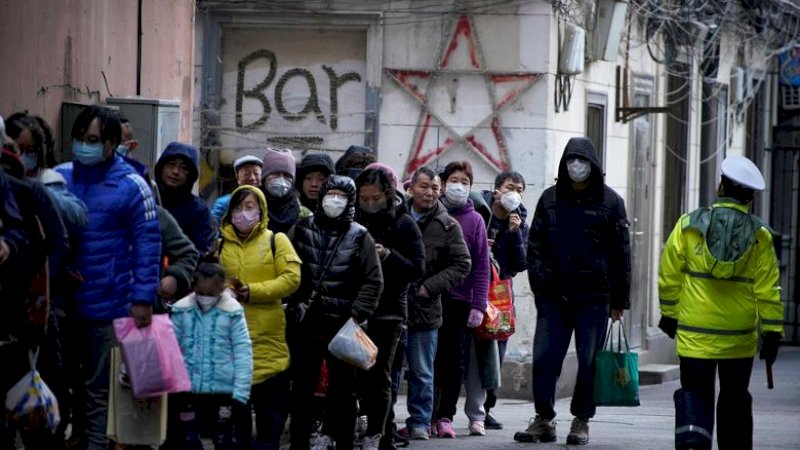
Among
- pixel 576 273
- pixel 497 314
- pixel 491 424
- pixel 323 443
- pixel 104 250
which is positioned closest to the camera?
pixel 104 250

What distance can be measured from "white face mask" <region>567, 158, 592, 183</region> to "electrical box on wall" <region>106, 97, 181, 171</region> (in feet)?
8.37

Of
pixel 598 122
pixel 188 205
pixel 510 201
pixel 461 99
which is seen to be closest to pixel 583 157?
pixel 510 201

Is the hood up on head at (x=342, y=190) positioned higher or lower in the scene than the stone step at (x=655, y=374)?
higher

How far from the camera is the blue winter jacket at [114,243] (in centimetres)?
910

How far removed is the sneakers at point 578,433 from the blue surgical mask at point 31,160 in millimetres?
4605

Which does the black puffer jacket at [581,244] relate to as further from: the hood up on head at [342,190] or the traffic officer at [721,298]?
the hood up on head at [342,190]

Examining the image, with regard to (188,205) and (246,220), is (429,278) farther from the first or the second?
(188,205)

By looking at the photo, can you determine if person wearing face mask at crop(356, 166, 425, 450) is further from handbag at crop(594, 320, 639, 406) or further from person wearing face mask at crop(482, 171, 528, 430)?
person wearing face mask at crop(482, 171, 528, 430)

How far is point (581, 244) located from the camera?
12.4 m

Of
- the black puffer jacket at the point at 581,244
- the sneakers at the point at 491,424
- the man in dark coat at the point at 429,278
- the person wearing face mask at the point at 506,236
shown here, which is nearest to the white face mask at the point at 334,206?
the man in dark coat at the point at 429,278

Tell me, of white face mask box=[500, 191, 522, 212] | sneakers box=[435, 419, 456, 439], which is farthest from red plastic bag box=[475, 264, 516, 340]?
sneakers box=[435, 419, 456, 439]

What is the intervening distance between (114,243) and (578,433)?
4.29 metres

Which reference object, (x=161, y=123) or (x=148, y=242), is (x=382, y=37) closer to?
(x=161, y=123)

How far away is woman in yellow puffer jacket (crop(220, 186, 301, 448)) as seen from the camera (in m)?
10.5
